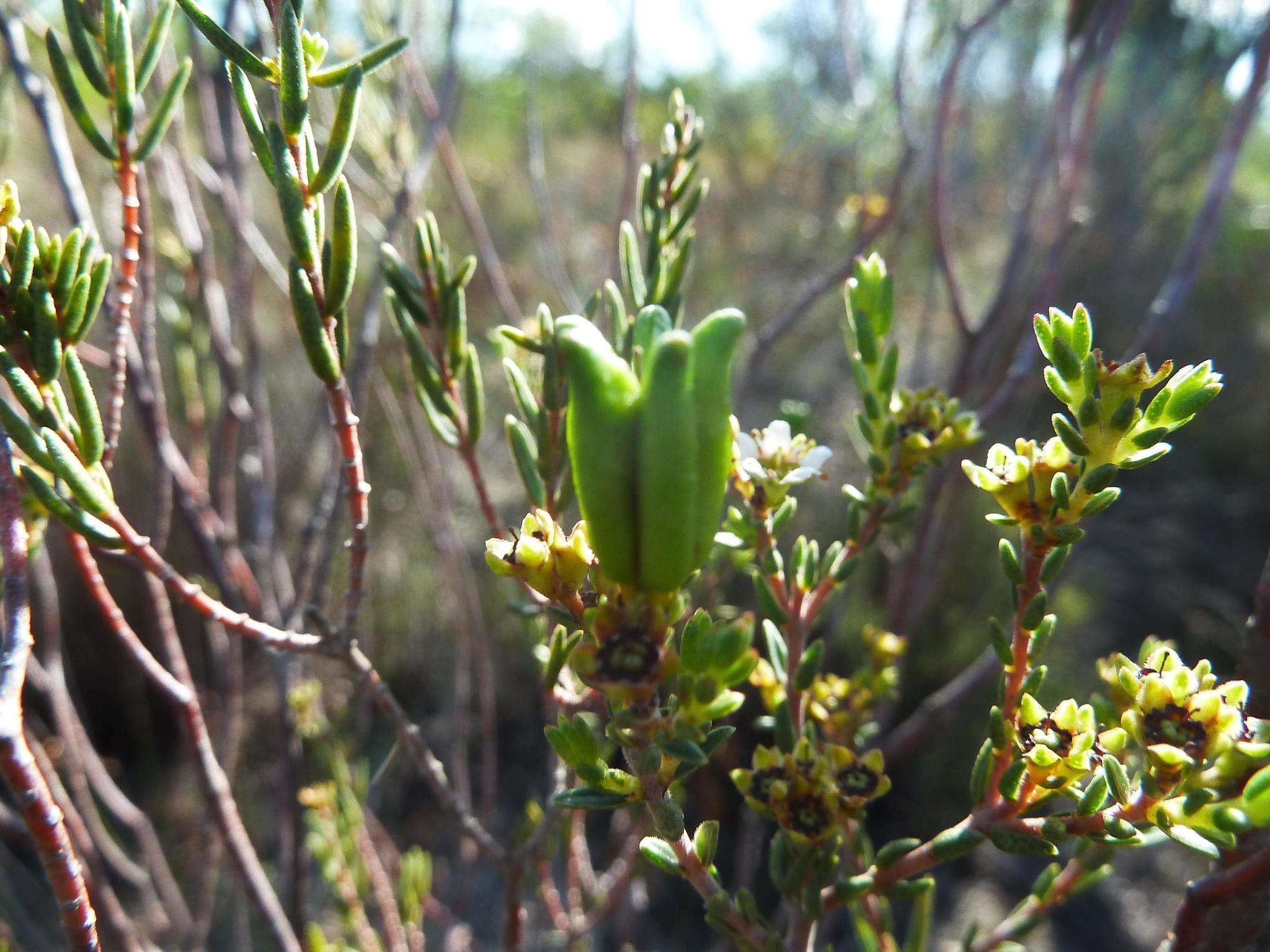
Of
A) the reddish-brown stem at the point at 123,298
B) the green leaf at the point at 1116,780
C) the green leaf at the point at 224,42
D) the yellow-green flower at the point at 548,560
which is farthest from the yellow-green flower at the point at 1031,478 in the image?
the reddish-brown stem at the point at 123,298

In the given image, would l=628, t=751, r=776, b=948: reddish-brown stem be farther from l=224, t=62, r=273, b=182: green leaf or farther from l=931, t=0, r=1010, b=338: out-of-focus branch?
l=931, t=0, r=1010, b=338: out-of-focus branch

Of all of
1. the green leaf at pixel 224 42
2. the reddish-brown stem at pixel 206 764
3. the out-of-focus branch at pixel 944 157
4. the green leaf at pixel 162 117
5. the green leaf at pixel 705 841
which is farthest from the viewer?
the out-of-focus branch at pixel 944 157

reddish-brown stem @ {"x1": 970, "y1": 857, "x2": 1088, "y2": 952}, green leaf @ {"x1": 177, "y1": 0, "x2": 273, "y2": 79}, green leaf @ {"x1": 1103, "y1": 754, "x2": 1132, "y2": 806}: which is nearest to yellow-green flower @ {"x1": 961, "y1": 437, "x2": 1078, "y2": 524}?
green leaf @ {"x1": 1103, "y1": 754, "x2": 1132, "y2": 806}

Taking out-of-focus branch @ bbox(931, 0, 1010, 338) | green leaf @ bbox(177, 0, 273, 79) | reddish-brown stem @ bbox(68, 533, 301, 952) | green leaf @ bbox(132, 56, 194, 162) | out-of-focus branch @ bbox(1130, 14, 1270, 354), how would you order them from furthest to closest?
out-of-focus branch @ bbox(931, 0, 1010, 338) < out-of-focus branch @ bbox(1130, 14, 1270, 354) < reddish-brown stem @ bbox(68, 533, 301, 952) < green leaf @ bbox(132, 56, 194, 162) < green leaf @ bbox(177, 0, 273, 79)

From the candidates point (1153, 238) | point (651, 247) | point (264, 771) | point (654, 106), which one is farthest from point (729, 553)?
point (654, 106)

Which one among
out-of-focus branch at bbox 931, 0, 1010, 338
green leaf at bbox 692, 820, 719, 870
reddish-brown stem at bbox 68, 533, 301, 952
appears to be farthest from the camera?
out-of-focus branch at bbox 931, 0, 1010, 338

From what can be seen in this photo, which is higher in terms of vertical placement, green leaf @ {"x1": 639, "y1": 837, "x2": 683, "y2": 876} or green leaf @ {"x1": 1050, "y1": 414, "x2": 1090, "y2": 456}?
green leaf @ {"x1": 1050, "y1": 414, "x2": 1090, "y2": 456}

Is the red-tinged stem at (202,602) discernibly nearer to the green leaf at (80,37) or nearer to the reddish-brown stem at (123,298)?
the reddish-brown stem at (123,298)
